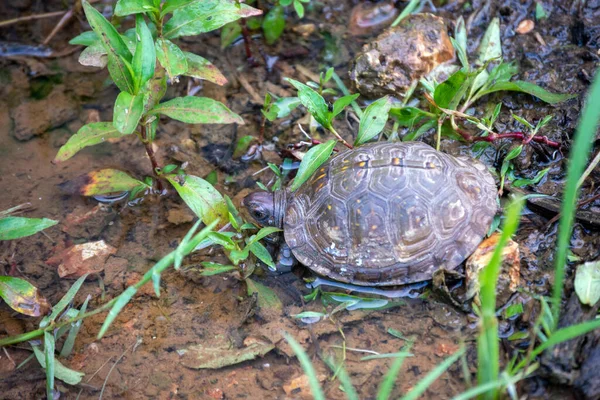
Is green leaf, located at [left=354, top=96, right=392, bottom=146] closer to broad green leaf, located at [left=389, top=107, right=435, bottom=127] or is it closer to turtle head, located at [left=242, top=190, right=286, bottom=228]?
broad green leaf, located at [left=389, top=107, right=435, bottom=127]

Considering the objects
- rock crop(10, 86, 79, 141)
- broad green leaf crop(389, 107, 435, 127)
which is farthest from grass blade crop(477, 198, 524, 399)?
rock crop(10, 86, 79, 141)

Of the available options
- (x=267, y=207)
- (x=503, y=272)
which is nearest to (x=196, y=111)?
(x=267, y=207)

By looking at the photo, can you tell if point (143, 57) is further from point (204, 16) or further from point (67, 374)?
point (67, 374)

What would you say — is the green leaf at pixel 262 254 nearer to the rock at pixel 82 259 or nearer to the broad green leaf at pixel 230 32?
the rock at pixel 82 259

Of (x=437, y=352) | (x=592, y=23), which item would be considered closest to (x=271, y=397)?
(x=437, y=352)

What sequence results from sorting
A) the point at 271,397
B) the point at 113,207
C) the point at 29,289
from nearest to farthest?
the point at 271,397 < the point at 29,289 < the point at 113,207

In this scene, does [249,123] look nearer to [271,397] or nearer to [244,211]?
[244,211]

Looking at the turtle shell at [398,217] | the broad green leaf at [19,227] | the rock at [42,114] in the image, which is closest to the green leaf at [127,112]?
the broad green leaf at [19,227]
